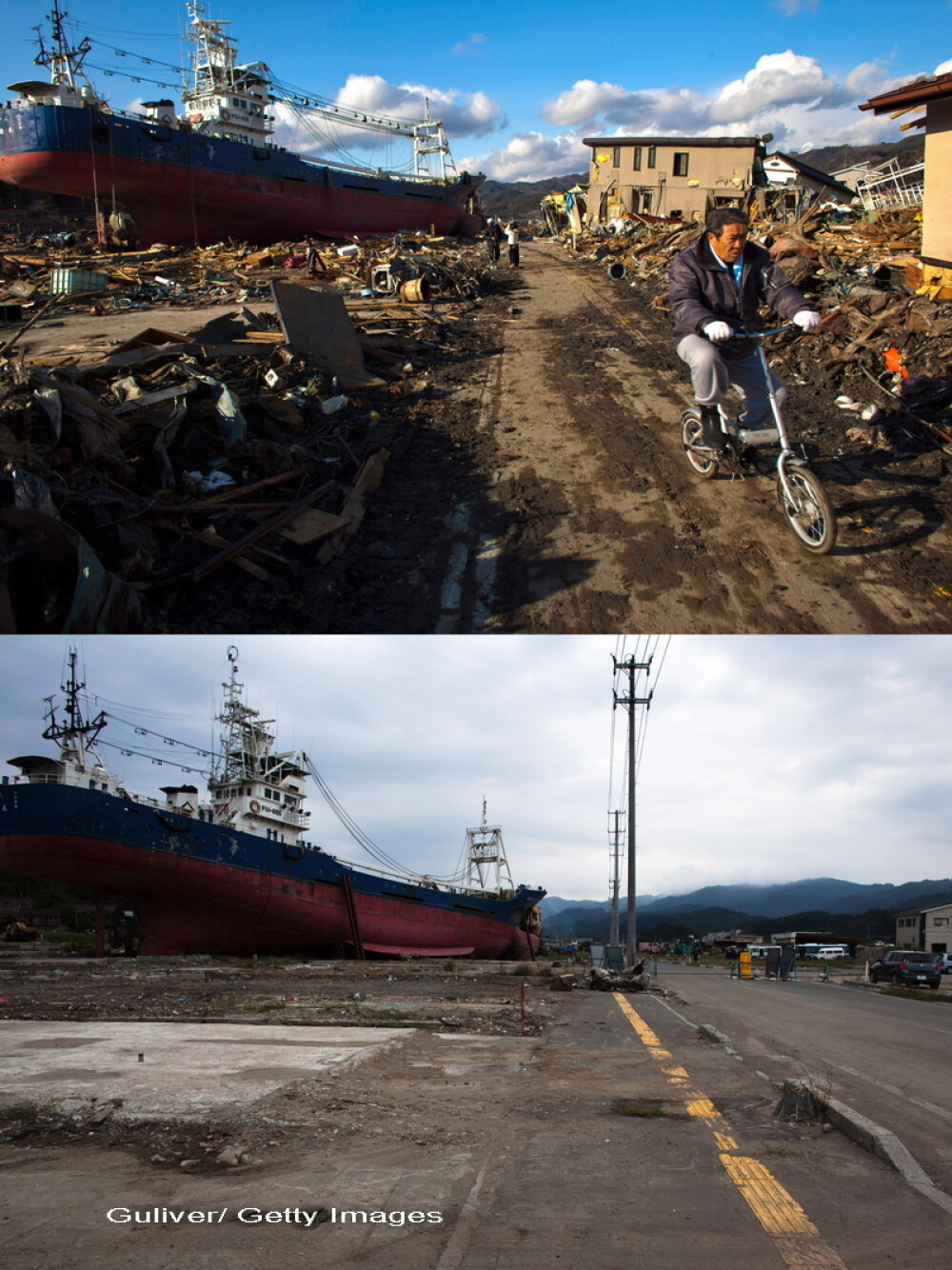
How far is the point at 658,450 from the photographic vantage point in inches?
394

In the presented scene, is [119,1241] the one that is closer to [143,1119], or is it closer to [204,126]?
[143,1119]

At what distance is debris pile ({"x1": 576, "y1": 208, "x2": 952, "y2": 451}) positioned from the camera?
1052 cm

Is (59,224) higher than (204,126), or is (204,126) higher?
(204,126)

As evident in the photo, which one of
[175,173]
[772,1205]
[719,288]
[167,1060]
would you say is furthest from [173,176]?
[772,1205]

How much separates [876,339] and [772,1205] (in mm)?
12851

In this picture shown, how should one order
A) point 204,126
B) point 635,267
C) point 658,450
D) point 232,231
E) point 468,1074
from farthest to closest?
point 204,126 → point 232,231 → point 635,267 → point 658,450 → point 468,1074

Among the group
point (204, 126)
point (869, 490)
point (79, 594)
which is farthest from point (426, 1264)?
point (204, 126)

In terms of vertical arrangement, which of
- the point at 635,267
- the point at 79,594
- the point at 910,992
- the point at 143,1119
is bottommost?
the point at 910,992

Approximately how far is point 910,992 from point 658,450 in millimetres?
14363

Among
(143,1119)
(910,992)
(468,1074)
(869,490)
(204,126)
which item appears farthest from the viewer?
(204,126)

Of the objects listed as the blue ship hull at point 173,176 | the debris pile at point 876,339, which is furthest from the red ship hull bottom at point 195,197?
the debris pile at point 876,339

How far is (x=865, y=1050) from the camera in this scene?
7750 millimetres

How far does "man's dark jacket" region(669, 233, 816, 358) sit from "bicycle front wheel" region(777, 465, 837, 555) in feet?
4.81

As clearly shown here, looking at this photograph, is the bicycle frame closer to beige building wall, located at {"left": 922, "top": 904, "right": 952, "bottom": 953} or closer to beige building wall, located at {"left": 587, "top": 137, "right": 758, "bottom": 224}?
beige building wall, located at {"left": 922, "top": 904, "right": 952, "bottom": 953}
